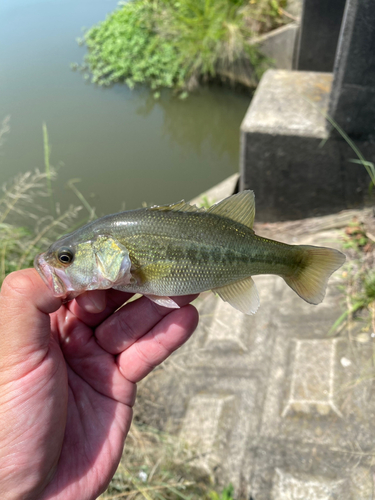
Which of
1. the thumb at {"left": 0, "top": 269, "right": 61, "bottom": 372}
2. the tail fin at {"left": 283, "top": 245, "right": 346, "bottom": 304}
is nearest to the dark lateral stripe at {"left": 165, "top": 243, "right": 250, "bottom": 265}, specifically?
the tail fin at {"left": 283, "top": 245, "right": 346, "bottom": 304}

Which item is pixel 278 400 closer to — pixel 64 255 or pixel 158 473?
pixel 158 473

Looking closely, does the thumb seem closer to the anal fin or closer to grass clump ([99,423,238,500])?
the anal fin

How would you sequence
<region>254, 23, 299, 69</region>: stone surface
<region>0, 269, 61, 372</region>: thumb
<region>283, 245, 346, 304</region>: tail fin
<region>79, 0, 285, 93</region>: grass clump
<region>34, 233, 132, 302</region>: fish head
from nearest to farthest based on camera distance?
<region>0, 269, 61, 372</region>: thumb
<region>34, 233, 132, 302</region>: fish head
<region>283, 245, 346, 304</region>: tail fin
<region>254, 23, 299, 69</region>: stone surface
<region>79, 0, 285, 93</region>: grass clump

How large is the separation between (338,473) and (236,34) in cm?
876

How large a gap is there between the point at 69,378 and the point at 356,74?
403cm

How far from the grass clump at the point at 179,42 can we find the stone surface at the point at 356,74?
17.1 feet

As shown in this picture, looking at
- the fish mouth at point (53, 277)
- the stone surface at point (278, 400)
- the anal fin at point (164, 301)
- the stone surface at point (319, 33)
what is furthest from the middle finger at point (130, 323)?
the stone surface at point (319, 33)

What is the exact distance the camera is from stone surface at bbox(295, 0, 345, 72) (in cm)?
632

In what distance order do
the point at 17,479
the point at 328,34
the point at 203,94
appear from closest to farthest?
the point at 17,479, the point at 328,34, the point at 203,94

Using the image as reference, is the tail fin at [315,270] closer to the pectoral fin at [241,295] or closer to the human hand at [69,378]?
the pectoral fin at [241,295]

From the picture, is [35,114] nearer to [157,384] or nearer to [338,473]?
[157,384]

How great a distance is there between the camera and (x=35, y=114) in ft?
29.4

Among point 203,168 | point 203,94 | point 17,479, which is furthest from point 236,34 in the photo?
point 17,479

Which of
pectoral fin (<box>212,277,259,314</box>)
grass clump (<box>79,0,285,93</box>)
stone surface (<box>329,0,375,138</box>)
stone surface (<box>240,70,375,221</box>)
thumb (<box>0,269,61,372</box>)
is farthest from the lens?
grass clump (<box>79,0,285,93</box>)
